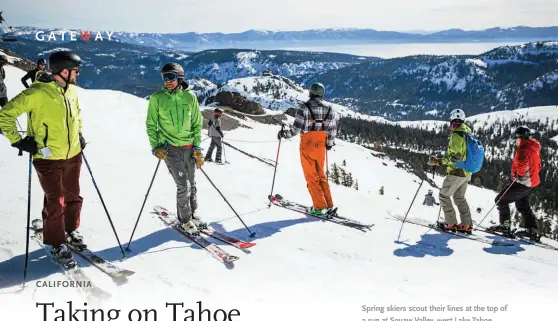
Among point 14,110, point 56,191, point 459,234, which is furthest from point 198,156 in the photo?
point 459,234

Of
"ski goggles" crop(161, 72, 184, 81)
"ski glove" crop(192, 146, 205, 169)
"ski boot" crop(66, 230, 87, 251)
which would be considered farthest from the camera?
"ski glove" crop(192, 146, 205, 169)

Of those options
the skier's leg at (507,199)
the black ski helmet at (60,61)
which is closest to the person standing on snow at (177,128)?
the black ski helmet at (60,61)

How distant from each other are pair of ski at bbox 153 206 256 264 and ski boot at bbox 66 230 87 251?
1764 mm

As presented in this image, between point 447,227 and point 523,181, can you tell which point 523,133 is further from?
point 447,227

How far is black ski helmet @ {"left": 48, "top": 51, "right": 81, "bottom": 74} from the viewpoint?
5.38 m

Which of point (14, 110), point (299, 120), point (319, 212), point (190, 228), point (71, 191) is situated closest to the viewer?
point (14, 110)

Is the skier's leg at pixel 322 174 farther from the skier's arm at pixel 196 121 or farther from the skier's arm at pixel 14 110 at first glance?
the skier's arm at pixel 14 110

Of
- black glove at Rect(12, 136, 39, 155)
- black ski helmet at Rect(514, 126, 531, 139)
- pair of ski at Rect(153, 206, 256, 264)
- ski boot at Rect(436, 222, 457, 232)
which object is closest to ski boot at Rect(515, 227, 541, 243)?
ski boot at Rect(436, 222, 457, 232)

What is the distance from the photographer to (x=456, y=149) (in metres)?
8.28

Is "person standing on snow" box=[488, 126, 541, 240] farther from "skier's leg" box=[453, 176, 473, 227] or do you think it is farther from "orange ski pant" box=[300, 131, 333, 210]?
"orange ski pant" box=[300, 131, 333, 210]

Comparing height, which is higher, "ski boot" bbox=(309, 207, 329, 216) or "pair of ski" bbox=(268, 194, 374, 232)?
"ski boot" bbox=(309, 207, 329, 216)

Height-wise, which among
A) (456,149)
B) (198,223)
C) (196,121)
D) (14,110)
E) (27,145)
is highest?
(14,110)

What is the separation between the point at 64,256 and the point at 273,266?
3.16 metres

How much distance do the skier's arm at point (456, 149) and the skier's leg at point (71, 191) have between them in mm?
7275
